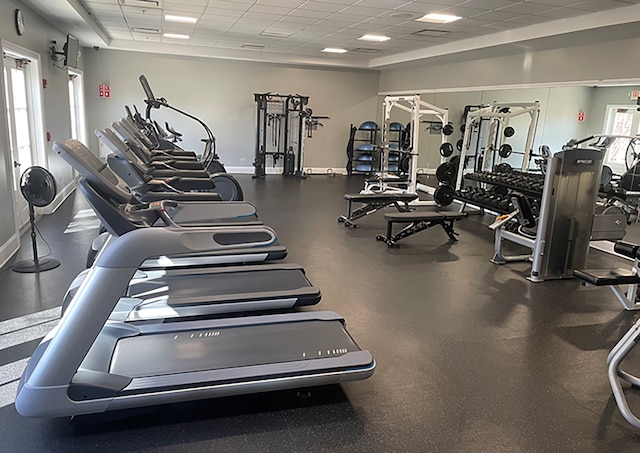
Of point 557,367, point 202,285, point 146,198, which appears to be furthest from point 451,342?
point 146,198

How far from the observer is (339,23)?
22.9 feet

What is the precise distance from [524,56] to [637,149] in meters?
2.16

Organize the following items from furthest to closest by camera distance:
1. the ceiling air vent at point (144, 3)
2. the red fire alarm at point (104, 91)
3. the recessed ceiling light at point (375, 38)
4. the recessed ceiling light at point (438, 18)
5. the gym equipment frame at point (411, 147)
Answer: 1. the red fire alarm at point (104, 91)
2. the gym equipment frame at point (411, 147)
3. the recessed ceiling light at point (375, 38)
4. the ceiling air vent at point (144, 3)
5. the recessed ceiling light at point (438, 18)

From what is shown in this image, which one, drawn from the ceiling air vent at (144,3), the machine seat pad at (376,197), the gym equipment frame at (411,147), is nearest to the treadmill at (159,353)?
the machine seat pad at (376,197)

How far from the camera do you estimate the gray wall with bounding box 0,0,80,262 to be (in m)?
4.52

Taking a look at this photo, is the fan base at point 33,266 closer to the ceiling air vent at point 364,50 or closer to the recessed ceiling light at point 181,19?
the recessed ceiling light at point 181,19

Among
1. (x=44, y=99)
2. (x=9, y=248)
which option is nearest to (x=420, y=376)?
(x=9, y=248)

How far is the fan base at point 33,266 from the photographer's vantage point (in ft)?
13.5

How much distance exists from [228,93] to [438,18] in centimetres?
626

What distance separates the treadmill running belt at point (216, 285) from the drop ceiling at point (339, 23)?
375cm

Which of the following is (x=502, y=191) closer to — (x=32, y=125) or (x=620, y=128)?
(x=620, y=128)

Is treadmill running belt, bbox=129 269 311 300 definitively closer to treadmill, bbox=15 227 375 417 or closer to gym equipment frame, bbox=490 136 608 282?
treadmill, bbox=15 227 375 417

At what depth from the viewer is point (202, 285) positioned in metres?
3.48

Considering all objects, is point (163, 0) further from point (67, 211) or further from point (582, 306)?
point (582, 306)
